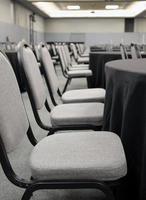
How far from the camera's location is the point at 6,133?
991 millimetres

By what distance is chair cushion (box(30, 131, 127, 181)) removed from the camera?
3.16ft

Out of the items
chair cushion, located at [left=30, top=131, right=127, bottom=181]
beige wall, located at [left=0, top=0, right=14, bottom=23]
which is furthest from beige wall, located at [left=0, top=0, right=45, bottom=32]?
chair cushion, located at [left=30, top=131, right=127, bottom=181]

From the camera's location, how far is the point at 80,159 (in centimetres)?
102

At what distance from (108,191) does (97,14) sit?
18.2 metres

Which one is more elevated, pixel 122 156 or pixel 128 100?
pixel 128 100

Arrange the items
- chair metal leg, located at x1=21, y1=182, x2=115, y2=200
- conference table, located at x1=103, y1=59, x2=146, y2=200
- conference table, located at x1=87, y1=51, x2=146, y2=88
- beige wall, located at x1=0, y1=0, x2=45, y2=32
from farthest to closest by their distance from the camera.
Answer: beige wall, located at x1=0, y1=0, x2=45, y2=32, conference table, located at x1=87, y1=51, x2=146, y2=88, conference table, located at x1=103, y1=59, x2=146, y2=200, chair metal leg, located at x1=21, y1=182, x2=115, y2=200

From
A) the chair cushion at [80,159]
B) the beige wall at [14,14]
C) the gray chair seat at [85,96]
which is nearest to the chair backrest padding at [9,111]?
the chair cushion at [80,159]

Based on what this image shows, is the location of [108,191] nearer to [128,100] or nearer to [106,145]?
[106,145]

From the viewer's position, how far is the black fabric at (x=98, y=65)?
13.6ft

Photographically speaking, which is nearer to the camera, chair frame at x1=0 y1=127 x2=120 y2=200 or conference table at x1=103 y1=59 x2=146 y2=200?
chair frame at x1=0 y1=127 x2=120 y2=200

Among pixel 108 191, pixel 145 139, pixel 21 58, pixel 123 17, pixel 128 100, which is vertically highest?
pixel 123 17

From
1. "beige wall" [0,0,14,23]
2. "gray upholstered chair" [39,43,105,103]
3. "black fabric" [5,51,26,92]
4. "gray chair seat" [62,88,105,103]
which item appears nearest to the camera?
"black fabric" [5,51,26,92]

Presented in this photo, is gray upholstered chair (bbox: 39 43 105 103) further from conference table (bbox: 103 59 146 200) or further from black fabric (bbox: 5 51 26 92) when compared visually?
conference table (bbox: 103 59 146 200)

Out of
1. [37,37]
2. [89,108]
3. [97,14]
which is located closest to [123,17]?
[97,14]
